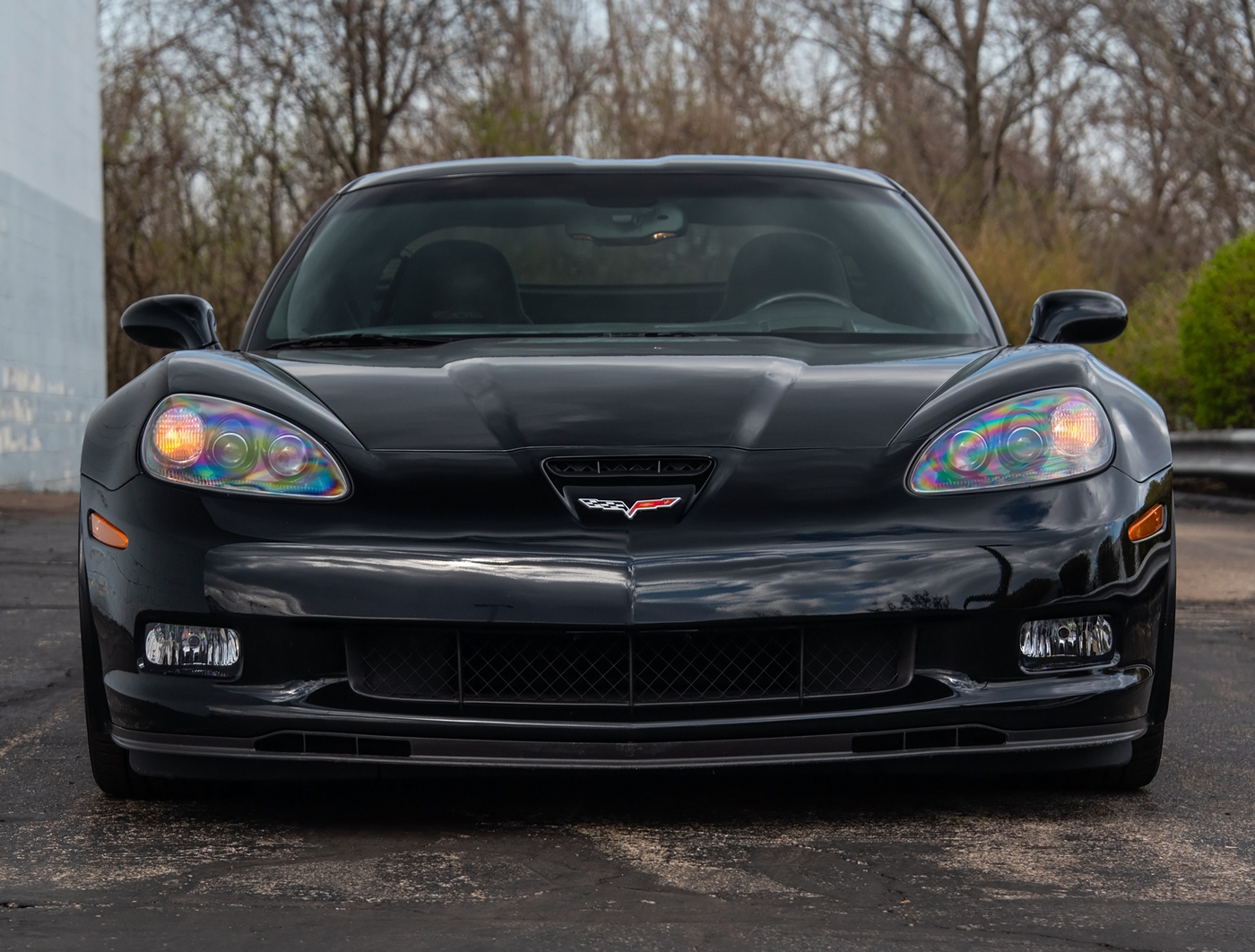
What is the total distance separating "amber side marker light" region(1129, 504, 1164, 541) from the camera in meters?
3.04

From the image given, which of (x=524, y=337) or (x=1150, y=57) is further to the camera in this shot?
(x=1150, y=57)

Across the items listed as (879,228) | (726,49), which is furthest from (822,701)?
(726,49)

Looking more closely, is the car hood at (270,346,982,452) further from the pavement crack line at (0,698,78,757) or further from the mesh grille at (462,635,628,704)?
the pavement crack line at (0,698,78,757)

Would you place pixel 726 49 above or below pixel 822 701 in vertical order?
above

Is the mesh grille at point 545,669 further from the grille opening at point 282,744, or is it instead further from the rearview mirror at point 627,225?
the rearview mirror at point 627,225

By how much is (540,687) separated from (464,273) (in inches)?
63.0

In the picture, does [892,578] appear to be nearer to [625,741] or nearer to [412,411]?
[625,741]

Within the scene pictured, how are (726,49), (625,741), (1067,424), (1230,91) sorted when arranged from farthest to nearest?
(726,49) < (1230,91) < (1067,424) < (625,741)

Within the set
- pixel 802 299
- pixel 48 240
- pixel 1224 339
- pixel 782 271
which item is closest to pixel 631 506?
pixel 802 299

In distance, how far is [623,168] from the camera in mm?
4531

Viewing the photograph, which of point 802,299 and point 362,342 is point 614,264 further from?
point 362,342

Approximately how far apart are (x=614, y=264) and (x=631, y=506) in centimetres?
188

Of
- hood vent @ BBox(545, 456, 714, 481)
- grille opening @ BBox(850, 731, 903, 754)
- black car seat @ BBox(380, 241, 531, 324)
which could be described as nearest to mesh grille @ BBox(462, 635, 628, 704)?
hood vent @ BBox(545, 456, 714, 481)

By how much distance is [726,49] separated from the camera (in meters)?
28.9
